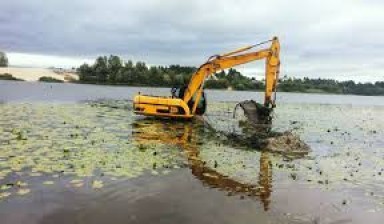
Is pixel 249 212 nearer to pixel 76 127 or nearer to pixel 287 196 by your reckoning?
pixel 287 196

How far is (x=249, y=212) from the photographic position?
13008 millimetres

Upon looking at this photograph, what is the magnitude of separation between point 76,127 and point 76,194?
14.9 metres

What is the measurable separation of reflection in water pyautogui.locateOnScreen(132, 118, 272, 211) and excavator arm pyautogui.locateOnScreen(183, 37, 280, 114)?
2586 millimetres

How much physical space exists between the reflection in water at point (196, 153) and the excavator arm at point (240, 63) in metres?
2.59

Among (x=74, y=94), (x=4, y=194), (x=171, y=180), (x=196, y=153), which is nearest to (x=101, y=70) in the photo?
(x=74, y=94)

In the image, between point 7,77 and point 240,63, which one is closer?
point 240,63

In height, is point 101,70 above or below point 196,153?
above

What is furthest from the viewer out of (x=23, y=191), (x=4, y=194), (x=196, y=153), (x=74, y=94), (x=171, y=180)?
(x=74, y=94)

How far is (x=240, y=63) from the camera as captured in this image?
112 feet

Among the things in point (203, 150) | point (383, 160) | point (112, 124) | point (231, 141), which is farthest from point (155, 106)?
point (383, 160)

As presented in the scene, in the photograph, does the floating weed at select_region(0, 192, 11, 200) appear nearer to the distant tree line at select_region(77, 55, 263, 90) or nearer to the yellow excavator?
the yellow excavator

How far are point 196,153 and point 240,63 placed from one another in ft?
46.3

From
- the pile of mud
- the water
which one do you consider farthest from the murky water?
the water

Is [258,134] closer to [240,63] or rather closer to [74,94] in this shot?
[240,63]
